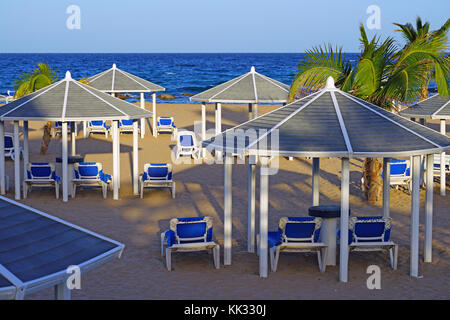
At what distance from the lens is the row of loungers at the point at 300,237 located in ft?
30.4

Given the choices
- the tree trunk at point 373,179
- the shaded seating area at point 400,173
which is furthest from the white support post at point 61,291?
the shaded seating area at point 400,173

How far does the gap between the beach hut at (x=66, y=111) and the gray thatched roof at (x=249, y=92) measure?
537cm

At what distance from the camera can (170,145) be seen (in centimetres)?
2311

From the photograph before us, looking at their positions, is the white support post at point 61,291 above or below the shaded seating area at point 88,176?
above

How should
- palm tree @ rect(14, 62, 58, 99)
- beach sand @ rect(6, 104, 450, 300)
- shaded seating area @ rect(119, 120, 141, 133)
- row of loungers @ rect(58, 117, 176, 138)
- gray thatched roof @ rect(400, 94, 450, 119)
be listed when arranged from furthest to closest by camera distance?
row of loungers @ rect(58, 117, 176, 138) < shaded seating area @ rect(119, 120, 141, 133) < palm tree @ rect(14, 62, 58, 99) < gray thatched roof @ rect(400, 94, 450, 119) < beach sand @ rect(6, 104, 450, 300)

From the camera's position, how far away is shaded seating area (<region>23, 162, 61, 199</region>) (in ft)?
46.7

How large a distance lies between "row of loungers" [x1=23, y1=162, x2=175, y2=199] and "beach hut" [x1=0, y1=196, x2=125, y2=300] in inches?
349

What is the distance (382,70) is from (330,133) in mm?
4501

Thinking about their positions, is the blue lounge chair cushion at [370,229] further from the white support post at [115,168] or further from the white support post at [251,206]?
the white support post at [115,168]

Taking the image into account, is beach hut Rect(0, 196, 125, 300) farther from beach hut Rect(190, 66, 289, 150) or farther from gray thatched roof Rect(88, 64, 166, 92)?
gray thatched roof Rect(88, 64, 166, 92)

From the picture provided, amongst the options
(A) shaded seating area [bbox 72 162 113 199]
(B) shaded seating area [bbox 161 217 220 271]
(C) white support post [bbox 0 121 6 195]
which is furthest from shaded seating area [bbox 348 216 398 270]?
(C) white support post [bbox 0 121 6 195]

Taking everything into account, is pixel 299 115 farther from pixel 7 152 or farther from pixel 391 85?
pixel 7 152

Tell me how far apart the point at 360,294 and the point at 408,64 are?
19.1 feet
